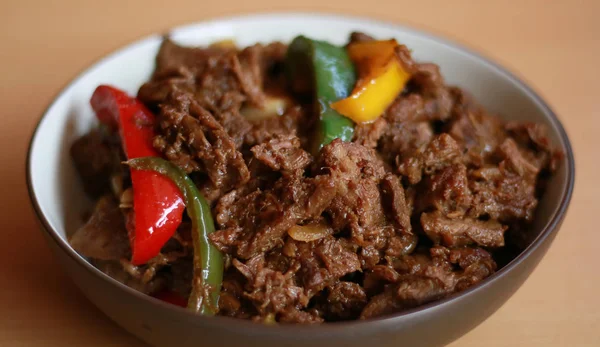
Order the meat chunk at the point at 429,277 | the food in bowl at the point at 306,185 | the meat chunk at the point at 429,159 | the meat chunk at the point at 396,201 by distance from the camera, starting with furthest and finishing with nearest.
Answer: the meat chunk at the point at 429,159, the meat chunk at the point at 396,201, the food in bowl at the point at 306,185, the meat chunk at the point at 429,277

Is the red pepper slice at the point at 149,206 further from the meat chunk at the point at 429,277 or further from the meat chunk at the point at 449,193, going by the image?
the meat chunk at the point at 449,193

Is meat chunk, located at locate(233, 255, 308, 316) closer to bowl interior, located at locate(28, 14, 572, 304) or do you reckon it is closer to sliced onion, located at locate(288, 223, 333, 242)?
sliced onion, located at locate(288, 223, 333, 242)

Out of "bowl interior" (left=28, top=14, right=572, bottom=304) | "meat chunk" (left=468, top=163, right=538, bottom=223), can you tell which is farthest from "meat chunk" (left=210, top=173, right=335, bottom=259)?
"meat chunk" (left=468, top=163, right=538, bottom=223)

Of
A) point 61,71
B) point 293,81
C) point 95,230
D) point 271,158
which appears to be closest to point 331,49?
point 293,81

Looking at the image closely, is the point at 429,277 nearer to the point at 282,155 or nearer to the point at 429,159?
the point at 429,159

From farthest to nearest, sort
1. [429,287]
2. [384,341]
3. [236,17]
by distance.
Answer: [236,17], [429,287], [384,341]

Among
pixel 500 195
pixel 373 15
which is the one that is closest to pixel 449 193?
pixel 500 195

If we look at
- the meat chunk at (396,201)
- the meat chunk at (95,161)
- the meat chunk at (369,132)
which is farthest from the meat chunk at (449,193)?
the meat chunk at (95,161)

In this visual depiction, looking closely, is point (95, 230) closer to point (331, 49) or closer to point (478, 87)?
point (331, 49)
